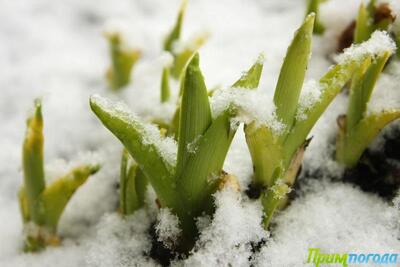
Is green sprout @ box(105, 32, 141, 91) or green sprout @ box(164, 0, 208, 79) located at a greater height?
green sprout @ box(164, 0, 208, 79)

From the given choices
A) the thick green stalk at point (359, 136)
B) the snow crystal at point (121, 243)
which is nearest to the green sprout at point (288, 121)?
the thick green stalk at point (359, 136)

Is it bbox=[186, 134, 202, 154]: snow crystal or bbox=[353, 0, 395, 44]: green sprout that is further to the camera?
bbox=[353, 0, 395, 44]: green sprout

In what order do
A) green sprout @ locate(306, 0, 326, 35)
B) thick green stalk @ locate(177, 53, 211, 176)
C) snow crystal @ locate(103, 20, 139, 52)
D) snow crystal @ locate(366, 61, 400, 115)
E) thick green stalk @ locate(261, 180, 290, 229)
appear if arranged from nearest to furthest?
thick green stalk @ locate(177, 53, 211, 176) < thick green stalk @ locate(261, 180, 290, 229) < snow crystal @ locate(366, 61, 400, 115) < green sprout @ locate(306, 0, 326, 35) < snow crystal @ locate(103, 20, 139, 52)

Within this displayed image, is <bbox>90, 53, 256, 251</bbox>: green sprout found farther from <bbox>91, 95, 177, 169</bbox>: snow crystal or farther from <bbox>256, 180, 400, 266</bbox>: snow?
<bbox>256, 180, 400, 266</bbox>: snow

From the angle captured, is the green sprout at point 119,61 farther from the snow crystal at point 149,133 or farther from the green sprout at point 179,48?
the snow crystal at point 149,133

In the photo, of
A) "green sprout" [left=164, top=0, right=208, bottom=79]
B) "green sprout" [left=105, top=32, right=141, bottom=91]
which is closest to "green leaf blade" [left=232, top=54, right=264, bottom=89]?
"green sprout" [left=164, top=0, right=208, bottom=79]

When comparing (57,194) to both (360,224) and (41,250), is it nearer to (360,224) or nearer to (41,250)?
(41,250)
